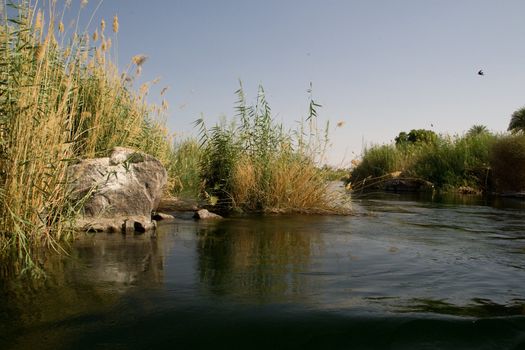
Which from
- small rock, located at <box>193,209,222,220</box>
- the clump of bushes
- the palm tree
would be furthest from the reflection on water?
the palm tree

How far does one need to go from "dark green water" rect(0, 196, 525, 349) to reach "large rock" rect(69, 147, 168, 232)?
0.45 m

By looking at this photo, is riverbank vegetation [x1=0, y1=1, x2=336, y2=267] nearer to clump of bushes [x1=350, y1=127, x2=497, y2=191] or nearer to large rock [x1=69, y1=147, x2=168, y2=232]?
large rock [x1=69, y1=147, x2=168, y2=232]

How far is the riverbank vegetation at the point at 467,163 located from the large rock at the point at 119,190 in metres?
11.2

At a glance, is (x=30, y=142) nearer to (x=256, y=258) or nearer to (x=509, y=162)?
(x=256, y=258)

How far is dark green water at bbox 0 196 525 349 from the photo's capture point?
2.13 meters

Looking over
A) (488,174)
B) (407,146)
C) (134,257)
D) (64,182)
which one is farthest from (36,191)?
(407,146)

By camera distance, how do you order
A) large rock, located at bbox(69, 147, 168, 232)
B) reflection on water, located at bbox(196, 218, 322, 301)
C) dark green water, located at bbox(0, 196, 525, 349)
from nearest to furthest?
dark green water, located at bbox(0, 196, 525, 349), reflection on water, located at bbox(196, 218, 322, 301), large rock, located at bbox(69, 147, 168, 232)

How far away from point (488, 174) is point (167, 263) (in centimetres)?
1718

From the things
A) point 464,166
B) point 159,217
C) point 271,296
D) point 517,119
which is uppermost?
point 517,119

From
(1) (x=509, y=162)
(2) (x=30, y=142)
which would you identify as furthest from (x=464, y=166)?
(2) (x=30, y=142)

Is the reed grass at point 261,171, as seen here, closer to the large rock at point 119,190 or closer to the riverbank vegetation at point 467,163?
the large rock at point 119,190

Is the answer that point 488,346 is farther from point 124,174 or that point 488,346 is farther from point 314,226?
point 124,174

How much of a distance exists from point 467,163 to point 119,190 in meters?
16.1

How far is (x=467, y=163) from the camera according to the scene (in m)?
18.0
